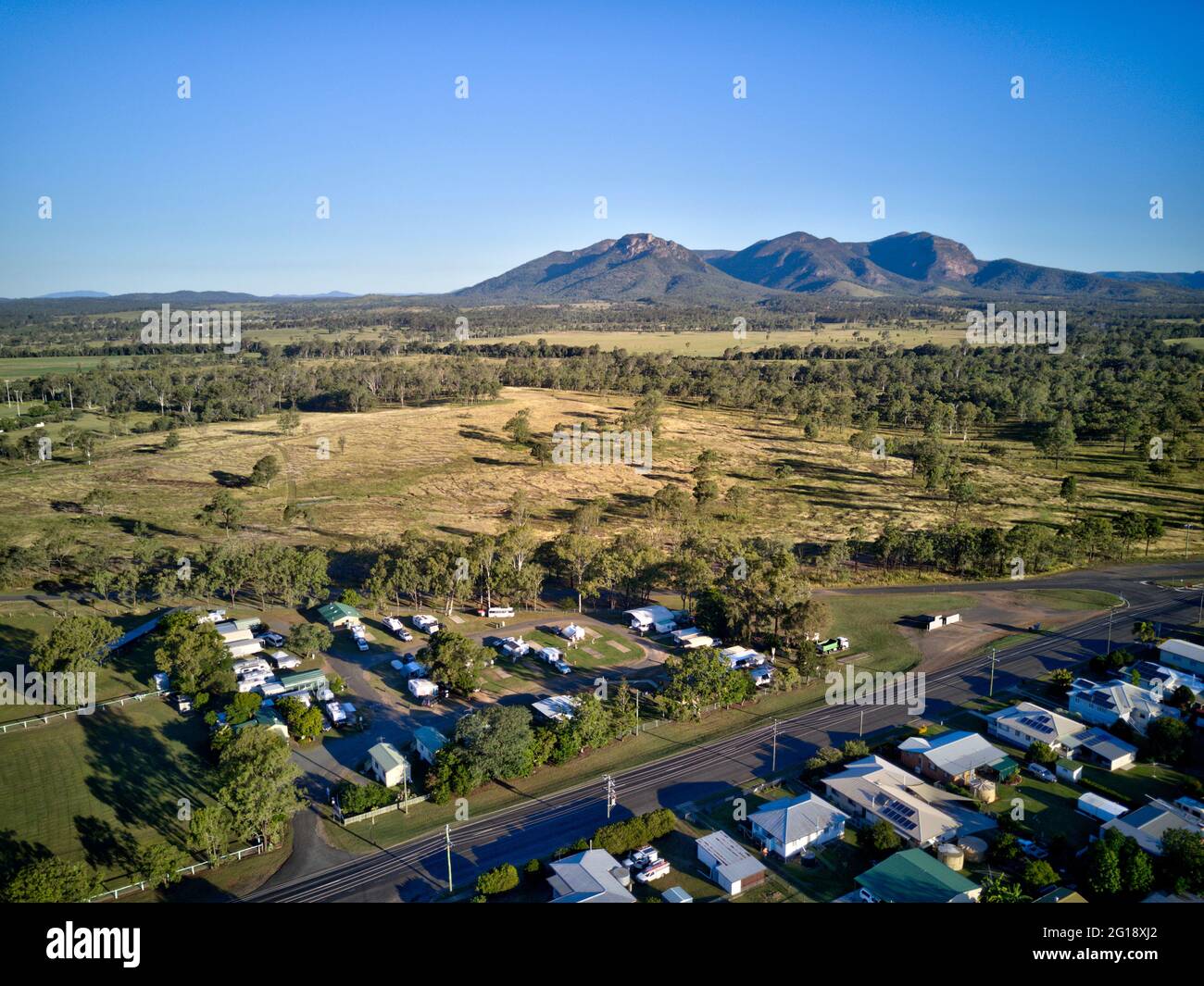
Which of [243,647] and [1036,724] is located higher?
[243,647]

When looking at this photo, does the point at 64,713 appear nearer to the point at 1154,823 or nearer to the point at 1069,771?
the point at 1069,771

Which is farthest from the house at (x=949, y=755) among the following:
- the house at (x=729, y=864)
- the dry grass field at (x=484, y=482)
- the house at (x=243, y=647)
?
the house at (x=243, y=647)

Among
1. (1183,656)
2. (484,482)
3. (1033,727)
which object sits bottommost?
(1033,727)

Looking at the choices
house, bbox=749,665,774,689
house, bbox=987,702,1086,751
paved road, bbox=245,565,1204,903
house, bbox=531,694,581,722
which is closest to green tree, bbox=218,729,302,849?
paved road, bbox=245,565,1204,903

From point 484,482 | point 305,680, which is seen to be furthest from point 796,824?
point 484,482

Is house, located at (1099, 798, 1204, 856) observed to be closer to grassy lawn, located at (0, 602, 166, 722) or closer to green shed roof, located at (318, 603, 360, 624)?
green shed roof, located at (318, 603, 360, 624)

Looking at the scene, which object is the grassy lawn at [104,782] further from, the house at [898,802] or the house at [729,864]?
the house at [898,802]
